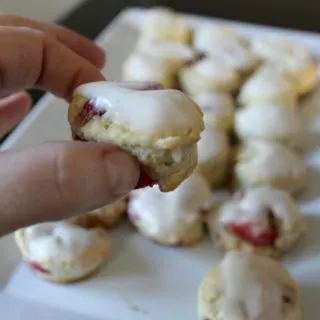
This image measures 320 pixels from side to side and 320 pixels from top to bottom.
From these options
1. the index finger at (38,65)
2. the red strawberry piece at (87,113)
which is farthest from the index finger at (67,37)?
the red strawberry piece at (87,113)

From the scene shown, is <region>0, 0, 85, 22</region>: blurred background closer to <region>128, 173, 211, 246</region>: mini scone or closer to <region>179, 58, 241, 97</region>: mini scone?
<region>179, 58, 241, 97</region>: mini scone

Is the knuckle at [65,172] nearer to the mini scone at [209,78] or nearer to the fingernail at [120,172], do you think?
the fingernail at [120,172]

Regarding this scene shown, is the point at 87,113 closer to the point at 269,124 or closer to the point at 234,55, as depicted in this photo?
the point at 269,124

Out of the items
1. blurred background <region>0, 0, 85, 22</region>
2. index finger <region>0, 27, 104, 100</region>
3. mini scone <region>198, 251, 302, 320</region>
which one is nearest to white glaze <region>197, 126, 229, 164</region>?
mini scone <region>198, 251, 302, 320</region>

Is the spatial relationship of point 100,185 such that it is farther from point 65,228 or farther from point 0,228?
point 65,228

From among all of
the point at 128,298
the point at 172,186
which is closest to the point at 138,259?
the point at 128,298

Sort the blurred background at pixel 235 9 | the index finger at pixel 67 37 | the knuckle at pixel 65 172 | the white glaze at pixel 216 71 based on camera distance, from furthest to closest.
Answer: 1. the blurred background at pixel 235 9
2. the white glaze at pixel 216 71
3. the index finger at pixel 67 37
4. the knuckle at pixel 65 172

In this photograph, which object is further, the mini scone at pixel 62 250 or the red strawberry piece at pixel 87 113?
the mini scone at pixel 62 250
